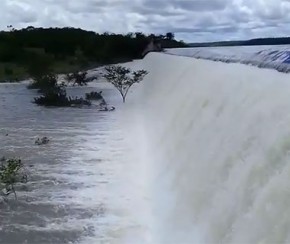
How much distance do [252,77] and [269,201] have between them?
16.9 ft

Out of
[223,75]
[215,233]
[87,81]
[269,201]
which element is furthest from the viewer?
[87,81]

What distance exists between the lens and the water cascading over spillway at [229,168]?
18.9ft

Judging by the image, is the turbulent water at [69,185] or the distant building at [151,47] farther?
the distant building at [151,47]

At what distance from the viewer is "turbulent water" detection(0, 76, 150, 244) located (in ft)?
29.1

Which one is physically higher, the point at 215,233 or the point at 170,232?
the point at 215,233

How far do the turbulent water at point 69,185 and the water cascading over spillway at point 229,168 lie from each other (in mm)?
823

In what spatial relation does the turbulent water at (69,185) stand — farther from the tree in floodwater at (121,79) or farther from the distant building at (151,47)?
the distant building at (151,47)

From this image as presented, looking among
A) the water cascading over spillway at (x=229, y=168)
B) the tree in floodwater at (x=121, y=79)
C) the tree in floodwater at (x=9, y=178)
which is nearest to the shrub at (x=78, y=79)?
the tree in floodwater at (x=121, y=79)

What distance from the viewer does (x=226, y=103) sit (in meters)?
10.0

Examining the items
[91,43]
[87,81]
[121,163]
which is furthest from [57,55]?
[121,163]

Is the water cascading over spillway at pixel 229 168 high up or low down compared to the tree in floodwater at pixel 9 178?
up

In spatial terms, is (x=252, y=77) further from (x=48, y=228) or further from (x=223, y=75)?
(x=48, y=228)

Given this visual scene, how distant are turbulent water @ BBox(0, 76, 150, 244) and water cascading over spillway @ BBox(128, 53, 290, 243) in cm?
82

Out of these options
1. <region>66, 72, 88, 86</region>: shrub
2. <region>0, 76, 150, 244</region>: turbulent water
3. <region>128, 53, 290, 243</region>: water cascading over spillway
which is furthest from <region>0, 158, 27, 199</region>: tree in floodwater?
<region>66, 72, 88, 86</region>: shrub
